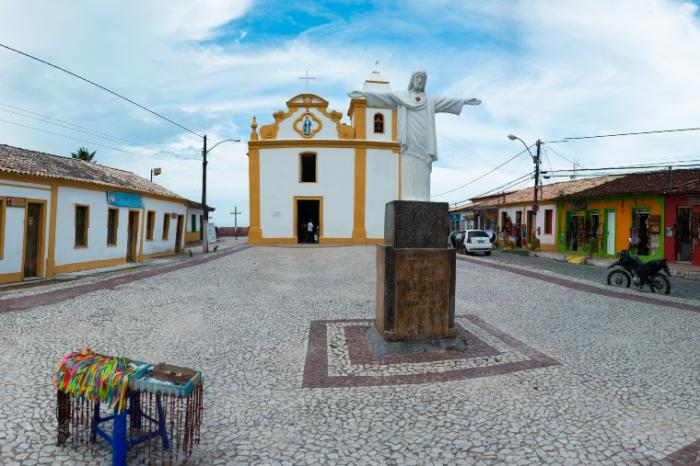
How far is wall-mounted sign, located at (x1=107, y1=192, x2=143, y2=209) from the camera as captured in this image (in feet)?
52.0

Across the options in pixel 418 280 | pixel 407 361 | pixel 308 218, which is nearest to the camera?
pixel 407 361

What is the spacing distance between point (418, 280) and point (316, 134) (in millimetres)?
18954

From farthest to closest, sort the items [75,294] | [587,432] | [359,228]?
[359,228] → [75,294] → [587,432]

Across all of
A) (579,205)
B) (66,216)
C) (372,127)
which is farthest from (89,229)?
(579,205)

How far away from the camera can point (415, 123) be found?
20.0 feet

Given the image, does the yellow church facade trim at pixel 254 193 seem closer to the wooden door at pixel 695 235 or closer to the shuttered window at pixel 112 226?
the shuttered window at pixel 112 226

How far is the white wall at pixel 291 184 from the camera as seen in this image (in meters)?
23.1

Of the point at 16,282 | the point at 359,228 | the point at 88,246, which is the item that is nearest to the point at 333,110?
the point at 359,228

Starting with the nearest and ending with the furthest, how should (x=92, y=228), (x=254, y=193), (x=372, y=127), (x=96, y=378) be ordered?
(x=96, y=378)
(x=92, y=228)
(x=254, y=193)
(x=372, y=127)

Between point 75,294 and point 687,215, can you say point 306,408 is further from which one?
point 687,215

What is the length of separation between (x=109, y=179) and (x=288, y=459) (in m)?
16.4

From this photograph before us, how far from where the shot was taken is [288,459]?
3133 millimetres

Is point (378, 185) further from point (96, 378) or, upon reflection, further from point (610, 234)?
point (96, 378)

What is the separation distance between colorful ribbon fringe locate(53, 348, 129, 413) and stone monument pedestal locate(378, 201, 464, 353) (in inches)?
125
